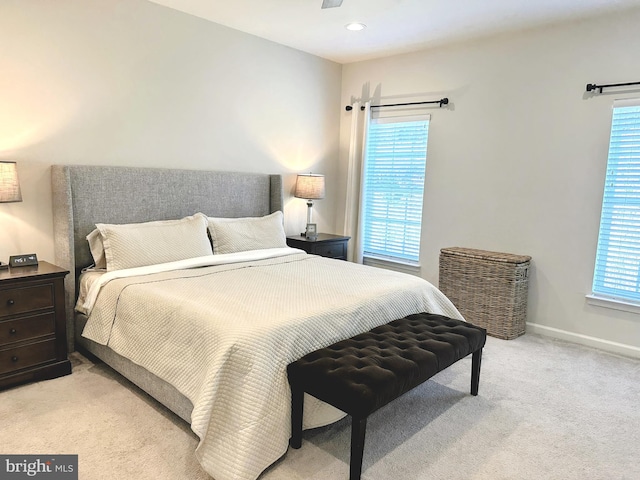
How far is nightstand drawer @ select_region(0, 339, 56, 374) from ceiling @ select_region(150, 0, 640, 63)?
8.61 feet

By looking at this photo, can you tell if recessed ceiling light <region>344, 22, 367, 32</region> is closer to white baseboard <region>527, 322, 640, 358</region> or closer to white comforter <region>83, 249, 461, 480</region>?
white comforter <region>83, 249, 461, 480</region>

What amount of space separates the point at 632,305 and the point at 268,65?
3784 millimetres

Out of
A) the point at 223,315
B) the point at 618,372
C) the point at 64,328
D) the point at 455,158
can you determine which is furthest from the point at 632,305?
the point at 64,328

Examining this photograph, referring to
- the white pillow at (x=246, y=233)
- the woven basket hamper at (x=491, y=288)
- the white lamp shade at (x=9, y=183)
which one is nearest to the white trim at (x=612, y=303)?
the woven basket hamper at (x=491, y=288)

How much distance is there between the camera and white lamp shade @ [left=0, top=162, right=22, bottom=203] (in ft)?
8.70

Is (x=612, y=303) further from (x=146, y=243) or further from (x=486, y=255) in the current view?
(x=146, y=243)

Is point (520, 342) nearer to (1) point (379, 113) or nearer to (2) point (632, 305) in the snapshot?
(2) point (632, 305)

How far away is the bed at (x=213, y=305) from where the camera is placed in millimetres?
1905

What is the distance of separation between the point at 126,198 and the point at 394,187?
272cm

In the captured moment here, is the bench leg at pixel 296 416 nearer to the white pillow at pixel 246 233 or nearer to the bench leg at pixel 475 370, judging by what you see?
the bench leg at pixel 475 370

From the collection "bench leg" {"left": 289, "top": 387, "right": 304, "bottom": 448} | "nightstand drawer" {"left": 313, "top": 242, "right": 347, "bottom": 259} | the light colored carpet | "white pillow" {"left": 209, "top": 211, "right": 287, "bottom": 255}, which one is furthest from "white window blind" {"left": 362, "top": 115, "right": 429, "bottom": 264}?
"bench leg" {"left": 289, "top": 387, "right": 304, "bottom": 448}

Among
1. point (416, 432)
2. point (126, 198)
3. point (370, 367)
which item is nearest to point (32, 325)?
point (126, 198)

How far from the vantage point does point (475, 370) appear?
2705mm

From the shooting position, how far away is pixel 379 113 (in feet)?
16.0
